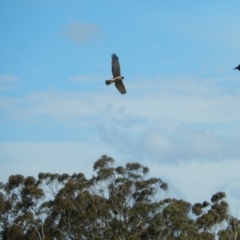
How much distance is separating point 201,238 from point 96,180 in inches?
344

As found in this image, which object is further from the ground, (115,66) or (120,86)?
(115,66)

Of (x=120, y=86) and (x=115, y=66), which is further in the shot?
(x=115, y=66)

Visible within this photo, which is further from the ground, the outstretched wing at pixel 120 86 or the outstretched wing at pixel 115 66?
the outstretched wing at pixel 115 66

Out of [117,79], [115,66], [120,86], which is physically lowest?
[120,86]

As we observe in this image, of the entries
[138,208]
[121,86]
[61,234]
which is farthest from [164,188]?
[121,86]

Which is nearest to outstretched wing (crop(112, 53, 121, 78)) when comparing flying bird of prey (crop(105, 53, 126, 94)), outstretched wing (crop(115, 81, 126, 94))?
flying bird of prey (crop(105, 53, 126, 94))

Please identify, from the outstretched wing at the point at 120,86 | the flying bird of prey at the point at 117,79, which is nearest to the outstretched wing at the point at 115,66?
the flying bird of prey at the point at 117,79

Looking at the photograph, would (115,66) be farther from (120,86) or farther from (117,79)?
(120,86)

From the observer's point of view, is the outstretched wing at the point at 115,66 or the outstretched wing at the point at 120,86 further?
the outstretched wing at the point at 115,66

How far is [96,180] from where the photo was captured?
5016 cm

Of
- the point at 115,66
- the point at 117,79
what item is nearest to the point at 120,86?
the point at 117,79

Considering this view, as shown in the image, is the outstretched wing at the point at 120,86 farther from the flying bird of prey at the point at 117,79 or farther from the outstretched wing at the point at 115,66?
the outstretched wing at the point at 115,66

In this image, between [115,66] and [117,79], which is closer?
[117,79]

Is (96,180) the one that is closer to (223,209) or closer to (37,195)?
(37,195)
